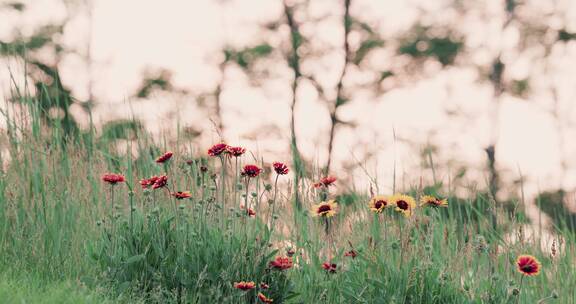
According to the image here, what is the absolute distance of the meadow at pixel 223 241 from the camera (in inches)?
143

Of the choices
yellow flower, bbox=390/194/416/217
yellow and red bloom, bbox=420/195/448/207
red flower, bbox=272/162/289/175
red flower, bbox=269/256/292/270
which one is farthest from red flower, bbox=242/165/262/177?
yellow and red bloom, bbox=420/195/448/207

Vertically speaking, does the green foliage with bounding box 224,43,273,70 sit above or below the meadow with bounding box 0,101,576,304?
above

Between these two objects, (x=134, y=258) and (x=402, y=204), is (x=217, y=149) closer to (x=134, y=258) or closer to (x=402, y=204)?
(x=134, y=258)

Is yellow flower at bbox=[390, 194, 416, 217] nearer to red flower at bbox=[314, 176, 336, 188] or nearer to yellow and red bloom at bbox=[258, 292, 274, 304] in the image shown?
red flower at bbox=[314, 176, 336, 188]

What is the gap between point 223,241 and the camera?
381cm

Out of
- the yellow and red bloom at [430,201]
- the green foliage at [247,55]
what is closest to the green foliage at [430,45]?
the green foliage at [247,55]

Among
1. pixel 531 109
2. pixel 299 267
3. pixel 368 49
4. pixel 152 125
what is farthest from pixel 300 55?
pixel 299 267

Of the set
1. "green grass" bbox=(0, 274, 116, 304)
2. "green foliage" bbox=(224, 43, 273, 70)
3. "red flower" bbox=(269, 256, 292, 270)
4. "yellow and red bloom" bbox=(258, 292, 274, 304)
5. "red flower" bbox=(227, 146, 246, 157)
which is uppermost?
"green foliage" bbox=(224, 43, 273, 70)

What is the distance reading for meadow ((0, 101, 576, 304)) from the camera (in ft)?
12.0

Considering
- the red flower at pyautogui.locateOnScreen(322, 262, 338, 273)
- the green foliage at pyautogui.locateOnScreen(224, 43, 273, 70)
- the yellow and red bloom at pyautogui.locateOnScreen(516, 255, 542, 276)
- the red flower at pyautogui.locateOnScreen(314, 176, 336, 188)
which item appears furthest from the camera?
the green foliage at pyautogui.locateOnScreen(224, 43, 273, 70)

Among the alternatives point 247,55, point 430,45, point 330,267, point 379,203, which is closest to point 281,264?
point 330,267

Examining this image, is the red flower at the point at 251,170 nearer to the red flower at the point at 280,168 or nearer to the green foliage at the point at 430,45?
the red flower at the point at 280,168

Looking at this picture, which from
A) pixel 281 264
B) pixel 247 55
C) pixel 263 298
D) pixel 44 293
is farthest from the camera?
pixel 247 55

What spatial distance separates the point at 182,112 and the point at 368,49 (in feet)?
40.7
